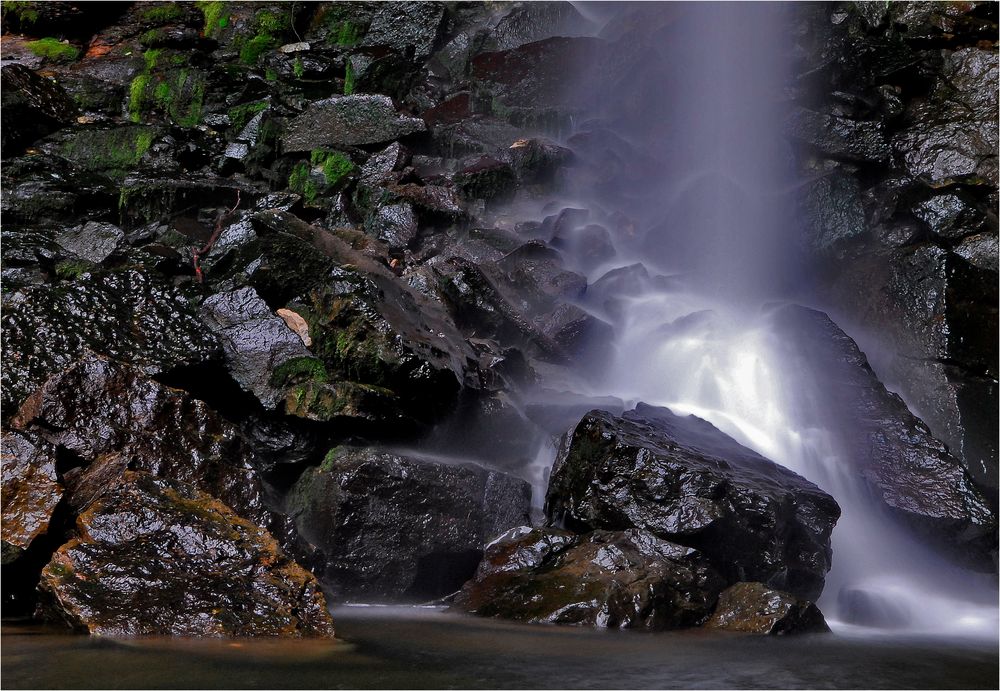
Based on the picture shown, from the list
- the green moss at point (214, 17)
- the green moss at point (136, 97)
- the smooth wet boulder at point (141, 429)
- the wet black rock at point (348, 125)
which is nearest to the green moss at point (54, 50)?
the green moss at point (214, 17)

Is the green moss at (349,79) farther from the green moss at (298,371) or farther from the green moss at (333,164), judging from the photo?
the green moss at (298,371)

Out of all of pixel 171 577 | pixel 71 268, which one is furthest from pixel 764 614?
pixel 71 268

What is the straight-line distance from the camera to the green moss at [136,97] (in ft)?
48.9

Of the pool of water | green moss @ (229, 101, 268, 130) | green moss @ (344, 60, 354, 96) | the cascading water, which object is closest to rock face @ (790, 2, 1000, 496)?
the cascading water

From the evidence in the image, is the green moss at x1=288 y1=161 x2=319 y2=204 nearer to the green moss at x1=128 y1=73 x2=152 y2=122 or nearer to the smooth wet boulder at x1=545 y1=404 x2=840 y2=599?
the green moss at x1=128 y1=73 x2=152 y2=122

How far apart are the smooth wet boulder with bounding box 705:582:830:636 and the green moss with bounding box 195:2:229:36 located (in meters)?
17.6

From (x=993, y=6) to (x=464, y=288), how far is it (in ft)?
34.7

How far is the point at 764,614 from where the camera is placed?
4.84m

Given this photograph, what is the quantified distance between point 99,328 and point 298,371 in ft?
5.60

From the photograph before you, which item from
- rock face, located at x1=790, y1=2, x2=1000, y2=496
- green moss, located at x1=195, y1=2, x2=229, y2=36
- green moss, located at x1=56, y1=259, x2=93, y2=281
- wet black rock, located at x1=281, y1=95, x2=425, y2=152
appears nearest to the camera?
green moss, located at x1=56, y1=259, x2=93, y2=281

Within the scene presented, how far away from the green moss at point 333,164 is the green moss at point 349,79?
3093mm

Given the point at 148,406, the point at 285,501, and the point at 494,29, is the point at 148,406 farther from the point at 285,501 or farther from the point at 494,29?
the point at 494,29

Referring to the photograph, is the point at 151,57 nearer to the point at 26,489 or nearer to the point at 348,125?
the point at 348,125

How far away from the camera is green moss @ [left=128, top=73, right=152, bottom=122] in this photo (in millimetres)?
14898
